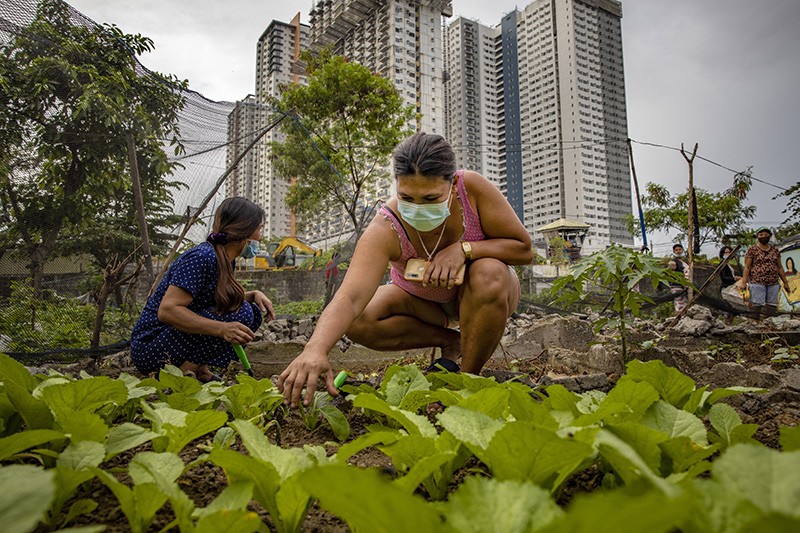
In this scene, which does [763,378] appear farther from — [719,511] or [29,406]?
[29,406]

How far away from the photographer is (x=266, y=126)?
19.6 feet

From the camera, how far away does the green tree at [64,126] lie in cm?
377

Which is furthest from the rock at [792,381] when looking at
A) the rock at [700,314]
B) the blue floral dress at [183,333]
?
the rock at [700,314]

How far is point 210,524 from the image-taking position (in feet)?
1.97

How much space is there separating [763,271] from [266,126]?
7.23 metres

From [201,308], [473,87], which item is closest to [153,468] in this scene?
[201,308]

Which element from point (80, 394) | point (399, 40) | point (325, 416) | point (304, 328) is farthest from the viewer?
point (399, 40)

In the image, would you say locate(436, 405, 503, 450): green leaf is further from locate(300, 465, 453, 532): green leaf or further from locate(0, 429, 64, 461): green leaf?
locate(0, 429, 64, 461): green leaf

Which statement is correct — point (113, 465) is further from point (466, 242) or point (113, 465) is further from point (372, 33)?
point (372, 33)

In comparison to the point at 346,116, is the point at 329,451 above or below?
below

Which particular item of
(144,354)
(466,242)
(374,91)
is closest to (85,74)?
(144,354)

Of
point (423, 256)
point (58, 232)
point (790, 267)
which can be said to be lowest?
point (423, 256)

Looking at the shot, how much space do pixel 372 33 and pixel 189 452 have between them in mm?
37114

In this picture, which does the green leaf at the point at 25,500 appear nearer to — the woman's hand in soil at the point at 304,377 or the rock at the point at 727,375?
the woman's hand in soil at the point at 304,377
